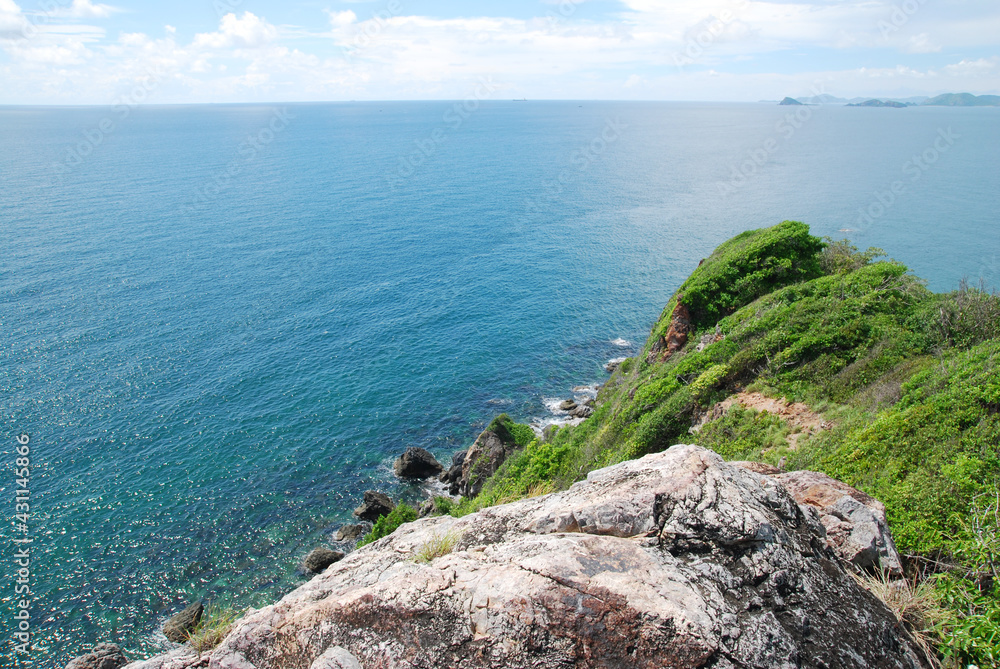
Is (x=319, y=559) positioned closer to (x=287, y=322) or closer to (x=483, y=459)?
(x=483, y=459)

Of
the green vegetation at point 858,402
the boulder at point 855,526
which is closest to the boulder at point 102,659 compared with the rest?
the green vegetation at point 858,402

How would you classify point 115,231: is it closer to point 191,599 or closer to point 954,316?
point 191,599

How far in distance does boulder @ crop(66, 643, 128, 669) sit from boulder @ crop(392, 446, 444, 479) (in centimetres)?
2099

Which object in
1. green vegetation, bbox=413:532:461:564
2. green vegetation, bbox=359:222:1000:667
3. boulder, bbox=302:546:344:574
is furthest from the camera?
boulder, bbox=302:546:344:574

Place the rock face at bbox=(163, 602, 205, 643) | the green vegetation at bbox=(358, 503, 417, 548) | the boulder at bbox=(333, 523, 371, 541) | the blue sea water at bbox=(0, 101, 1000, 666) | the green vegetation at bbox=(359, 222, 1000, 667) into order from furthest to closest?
the boulder at bbox=(333, 523, 371, 541) → the blue sea water at bbox=(0, 101, 1000, 666) → the green vegetation at bbox=(358, 503, 417, 548) → the rock face at bbox=(163, 602, 205, 643) → the green vegetation at bbox=(359, 222, 1000, 667)

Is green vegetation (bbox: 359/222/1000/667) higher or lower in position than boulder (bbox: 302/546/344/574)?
higher

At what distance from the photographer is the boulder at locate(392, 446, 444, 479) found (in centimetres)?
4431

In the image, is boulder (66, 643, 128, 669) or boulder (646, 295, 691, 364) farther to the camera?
boulder (646, 295, 691, 364)

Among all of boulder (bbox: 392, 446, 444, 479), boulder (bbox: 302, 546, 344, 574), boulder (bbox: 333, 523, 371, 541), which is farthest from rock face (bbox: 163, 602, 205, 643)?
boulder (bbox: 392, 446, 444, 479)

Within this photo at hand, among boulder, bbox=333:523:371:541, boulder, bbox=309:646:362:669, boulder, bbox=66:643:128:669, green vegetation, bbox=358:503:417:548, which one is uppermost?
boulder, bbox=309:646:362:669

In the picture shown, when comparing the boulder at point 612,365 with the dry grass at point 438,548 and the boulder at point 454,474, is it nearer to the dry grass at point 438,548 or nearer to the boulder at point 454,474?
the boulder at point 454,474

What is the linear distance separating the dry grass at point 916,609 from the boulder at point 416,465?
3824 cm

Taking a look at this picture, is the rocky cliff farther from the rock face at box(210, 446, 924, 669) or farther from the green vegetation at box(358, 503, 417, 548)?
the green vegetation at box(358, 503, 417, 548)

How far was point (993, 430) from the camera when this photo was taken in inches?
549
